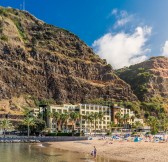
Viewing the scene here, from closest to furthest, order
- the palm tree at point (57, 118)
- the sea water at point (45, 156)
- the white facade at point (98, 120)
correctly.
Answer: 1. the sea water at point (45, 156)
2. the palm tree at point (57, 118)
3. the white facade at point (98, 120)

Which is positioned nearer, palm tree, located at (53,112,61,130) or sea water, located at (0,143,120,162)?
sea water, located at (0,143,120,162)

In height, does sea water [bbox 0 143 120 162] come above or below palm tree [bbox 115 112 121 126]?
below

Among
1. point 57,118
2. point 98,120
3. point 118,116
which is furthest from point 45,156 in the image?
point 118,116

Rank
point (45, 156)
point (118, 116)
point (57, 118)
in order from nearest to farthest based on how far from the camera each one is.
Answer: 1. point (45, 156)
2. point (57, 118)
3. point (118, 116)

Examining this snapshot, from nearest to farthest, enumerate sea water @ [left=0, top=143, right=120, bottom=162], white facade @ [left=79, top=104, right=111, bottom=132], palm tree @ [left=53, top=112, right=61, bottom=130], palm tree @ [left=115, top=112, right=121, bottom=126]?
sea water @ [left=0, top=143, right=120, bottom=162] → palm tree @ [left=53, top=112, right=61, bottom=130] → white facade @ [left=79, top=104, right=111, bottom=132] → palm tree @ [left=115, top=112, right=121, bottom=126]

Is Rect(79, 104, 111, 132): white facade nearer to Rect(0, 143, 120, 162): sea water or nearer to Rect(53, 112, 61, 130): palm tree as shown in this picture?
Rect(53, 112, 61, 130): palm tree

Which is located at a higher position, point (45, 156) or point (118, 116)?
point (118, 116)

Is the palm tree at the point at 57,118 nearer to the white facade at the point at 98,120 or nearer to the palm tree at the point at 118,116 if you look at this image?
the white facade at the point at 98,120

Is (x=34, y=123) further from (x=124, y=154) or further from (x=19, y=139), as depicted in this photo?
(x=124, y=154)

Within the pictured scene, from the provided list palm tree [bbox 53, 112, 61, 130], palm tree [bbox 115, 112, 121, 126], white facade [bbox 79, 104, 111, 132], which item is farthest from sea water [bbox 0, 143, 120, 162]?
palm tree [bbox 115, 112, 121, 126]

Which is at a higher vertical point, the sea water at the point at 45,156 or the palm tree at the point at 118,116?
the palm tree at the point at 118,116

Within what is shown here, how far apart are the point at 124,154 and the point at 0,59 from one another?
503 feet

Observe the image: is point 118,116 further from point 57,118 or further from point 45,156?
point 45,156

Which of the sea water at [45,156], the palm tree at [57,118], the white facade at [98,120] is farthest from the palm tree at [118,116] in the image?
the sea water at [45,156]
